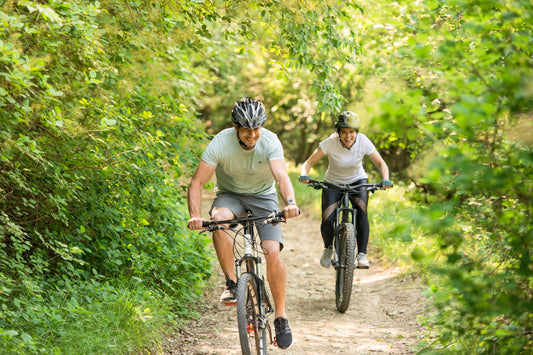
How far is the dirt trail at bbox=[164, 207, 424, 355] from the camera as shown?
16.6 ft

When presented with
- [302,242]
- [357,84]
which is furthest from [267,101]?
[302,242]

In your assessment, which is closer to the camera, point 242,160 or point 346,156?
point 242,160

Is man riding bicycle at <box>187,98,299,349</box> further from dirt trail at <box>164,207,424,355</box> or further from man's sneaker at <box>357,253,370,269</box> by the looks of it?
man's sneaker at <box>357,253,370,269</box>

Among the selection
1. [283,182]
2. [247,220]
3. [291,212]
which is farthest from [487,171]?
[283,182]

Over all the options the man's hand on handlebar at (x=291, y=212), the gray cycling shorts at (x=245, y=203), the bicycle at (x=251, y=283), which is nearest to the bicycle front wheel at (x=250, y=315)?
the bicycle at (x=251, y=283)

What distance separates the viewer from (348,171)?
644 centimetres

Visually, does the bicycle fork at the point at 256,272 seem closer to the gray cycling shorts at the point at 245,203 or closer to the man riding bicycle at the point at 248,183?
the man riding bicycle at the point at 248,183

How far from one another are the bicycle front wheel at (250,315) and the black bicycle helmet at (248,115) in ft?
3.86

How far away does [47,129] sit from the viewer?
4496mm

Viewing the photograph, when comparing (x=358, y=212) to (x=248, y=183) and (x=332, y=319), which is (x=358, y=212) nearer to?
(x=332, y=319)

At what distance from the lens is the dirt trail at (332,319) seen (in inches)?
199

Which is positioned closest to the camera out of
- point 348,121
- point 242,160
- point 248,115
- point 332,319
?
point 248,115

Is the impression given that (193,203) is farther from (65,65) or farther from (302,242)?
(302,242)

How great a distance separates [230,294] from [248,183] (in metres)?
1.00
